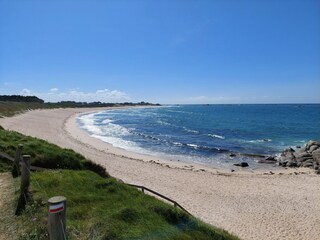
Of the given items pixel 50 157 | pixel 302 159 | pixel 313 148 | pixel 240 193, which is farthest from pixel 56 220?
pixel 313 148

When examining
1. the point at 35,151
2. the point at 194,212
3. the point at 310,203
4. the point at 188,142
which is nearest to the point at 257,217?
the point at 194,212

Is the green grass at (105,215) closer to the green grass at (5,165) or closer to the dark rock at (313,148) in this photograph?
the green grass at (5,165)

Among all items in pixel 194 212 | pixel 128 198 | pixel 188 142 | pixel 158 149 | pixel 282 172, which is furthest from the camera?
pixel 188 142

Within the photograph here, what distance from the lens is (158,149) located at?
121ft

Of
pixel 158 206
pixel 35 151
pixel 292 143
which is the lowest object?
pixel 292 143

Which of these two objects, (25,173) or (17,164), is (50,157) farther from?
(25,173)

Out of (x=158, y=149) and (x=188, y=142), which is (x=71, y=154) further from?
(x=188, y=142)

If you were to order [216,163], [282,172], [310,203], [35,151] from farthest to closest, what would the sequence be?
1. [216,163]
2. [282,172]
3. [310,203]
4. [35,151]

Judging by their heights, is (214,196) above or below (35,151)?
below

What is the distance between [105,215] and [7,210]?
8.52ft

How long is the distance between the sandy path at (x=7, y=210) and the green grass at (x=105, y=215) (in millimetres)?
307

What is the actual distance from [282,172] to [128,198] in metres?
22.2

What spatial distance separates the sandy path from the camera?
21.0 ft

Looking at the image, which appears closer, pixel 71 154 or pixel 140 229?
pixel 140 229
